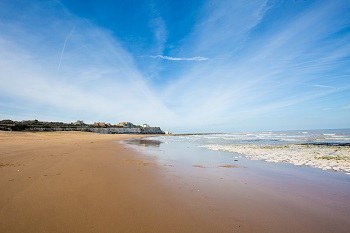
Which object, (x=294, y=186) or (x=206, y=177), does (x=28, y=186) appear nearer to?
(x=206, y=177)

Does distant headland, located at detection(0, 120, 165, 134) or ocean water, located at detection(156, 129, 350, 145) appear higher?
distant headland, located at detection(0, 120, 165, 134)

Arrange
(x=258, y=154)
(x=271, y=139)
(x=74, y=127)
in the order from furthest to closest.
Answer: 1. (x=74, y=127)
2. (x=271, y=139)
3. (x=258, y=154)

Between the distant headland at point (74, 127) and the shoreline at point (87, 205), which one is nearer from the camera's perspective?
the shoreline at point (87, 205)

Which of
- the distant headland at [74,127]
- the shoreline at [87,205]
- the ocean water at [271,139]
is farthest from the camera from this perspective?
the distant headland at [74,127]

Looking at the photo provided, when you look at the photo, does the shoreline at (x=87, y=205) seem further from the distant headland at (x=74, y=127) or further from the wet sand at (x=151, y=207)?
the distant headland at (x=74, y=127)

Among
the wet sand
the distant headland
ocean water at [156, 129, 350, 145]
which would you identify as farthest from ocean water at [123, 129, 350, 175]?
the distant headland

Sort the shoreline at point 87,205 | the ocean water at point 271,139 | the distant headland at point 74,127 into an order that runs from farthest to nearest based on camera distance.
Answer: the distant headland at point 74,127, the ocean water at point 271,139, the shoreline at point 87,205

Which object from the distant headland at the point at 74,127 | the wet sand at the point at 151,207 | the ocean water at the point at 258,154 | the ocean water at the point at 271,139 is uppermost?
the distant headland at the point at 74,127

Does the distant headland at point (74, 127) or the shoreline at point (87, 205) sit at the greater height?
the distant headland at point (74, 127)

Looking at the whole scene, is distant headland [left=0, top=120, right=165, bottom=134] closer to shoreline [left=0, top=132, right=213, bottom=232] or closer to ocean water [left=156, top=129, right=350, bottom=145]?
ocean water [left=156, top=129, right=350, bottom=145]

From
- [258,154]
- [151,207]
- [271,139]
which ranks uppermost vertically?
[271,139]

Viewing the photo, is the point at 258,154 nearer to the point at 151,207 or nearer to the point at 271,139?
the point at 151,207

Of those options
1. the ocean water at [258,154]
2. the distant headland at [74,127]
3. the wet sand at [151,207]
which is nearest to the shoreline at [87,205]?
the wet sand at [151,207]

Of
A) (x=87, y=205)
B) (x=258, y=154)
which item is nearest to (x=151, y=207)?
(x=87, y=205)
